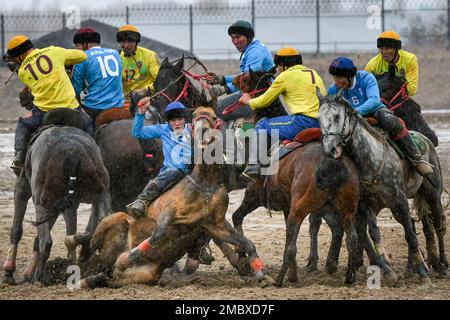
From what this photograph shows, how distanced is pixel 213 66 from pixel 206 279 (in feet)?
64.6

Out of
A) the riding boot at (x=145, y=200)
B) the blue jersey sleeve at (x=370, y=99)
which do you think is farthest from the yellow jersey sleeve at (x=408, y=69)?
the riding boot at (x=145, y=200)

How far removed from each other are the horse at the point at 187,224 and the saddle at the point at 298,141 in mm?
1172

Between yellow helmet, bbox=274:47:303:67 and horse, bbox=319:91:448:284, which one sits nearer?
horse, bbox=319:91:448:284

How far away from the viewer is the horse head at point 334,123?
10.1m

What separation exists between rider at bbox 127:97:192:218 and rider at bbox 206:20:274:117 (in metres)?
1.67

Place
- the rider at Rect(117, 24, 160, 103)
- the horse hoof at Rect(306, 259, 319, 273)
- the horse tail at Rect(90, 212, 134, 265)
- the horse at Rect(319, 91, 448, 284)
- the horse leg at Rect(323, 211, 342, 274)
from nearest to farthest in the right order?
the horse at Rect(319, 91, 448, 284)
the horse tail at Rect(90, 212, 134, 265)
the horse leg at Rect(323, 211, 342, 274)
the horse hoof at Rect(306, 259, 319, 273)
the rider at Rect(117, 24, 160, 103)

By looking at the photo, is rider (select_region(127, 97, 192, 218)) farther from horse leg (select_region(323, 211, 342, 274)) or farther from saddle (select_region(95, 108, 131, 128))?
horse leg (select_region(323, 211, 342, 274))

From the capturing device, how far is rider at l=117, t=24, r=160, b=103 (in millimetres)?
14023

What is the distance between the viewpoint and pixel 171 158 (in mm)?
10734

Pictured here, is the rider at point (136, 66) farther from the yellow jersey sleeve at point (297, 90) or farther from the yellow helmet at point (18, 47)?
the yellow jersey sleeve at point (297, 90)

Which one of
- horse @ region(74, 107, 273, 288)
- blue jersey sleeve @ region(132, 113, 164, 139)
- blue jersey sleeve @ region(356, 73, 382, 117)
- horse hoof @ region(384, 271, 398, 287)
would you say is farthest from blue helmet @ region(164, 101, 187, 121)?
horse hoof @ region(384, 271, 398, 287)

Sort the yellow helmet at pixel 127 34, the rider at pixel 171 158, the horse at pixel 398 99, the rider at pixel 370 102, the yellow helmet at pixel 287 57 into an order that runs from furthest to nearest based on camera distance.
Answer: the yellow helmet at pixel 127 34
the horse at pixel 398 99
the yellow helmet at pixel 287 57
the rider at pixel 370 102
the rider at pixel 171 158
